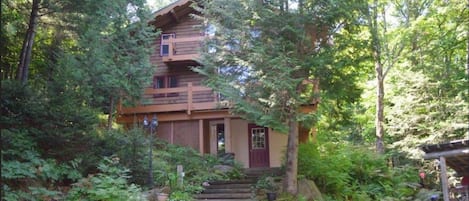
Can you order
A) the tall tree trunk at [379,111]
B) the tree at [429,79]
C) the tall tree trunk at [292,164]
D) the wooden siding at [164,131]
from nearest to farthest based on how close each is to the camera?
the tall tree trunk at [292,164] < the tree at [429,79] < the wooden siding at [164,131] < the tall tree trunk at [379,111]

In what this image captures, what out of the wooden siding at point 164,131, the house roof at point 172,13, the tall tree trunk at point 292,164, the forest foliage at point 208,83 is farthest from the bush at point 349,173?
the house roof at point 172,13

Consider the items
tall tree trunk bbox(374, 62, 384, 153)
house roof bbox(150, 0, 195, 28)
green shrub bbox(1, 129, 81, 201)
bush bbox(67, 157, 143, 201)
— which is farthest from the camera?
house roof bbox(150, 0, 195, 28)

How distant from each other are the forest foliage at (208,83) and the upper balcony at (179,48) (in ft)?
4.12

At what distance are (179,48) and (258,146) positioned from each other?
5620 mm

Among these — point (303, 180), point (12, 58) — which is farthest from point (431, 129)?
point (12, 58)

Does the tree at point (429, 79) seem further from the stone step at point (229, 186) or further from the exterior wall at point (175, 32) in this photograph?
the exterior wall at point (175, 32)

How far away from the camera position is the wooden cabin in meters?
16.3

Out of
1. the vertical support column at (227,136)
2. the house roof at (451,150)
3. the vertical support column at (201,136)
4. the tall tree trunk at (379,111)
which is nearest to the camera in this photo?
the house roof at (451,150)

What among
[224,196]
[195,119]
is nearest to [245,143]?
[195,119]

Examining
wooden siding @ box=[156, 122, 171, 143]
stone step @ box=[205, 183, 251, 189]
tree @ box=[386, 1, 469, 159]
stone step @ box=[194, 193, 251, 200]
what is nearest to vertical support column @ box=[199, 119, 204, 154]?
wooden siding @ box=[156, 122, 171, 143]

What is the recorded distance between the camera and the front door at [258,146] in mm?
16719

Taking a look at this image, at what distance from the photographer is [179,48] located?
59.6 ft

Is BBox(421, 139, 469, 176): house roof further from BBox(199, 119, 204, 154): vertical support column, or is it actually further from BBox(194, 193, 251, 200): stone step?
BBox(199, 119, 204, 154): vertical support column

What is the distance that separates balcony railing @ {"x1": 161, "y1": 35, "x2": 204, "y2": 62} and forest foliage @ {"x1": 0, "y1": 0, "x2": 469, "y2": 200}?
1.24 m
